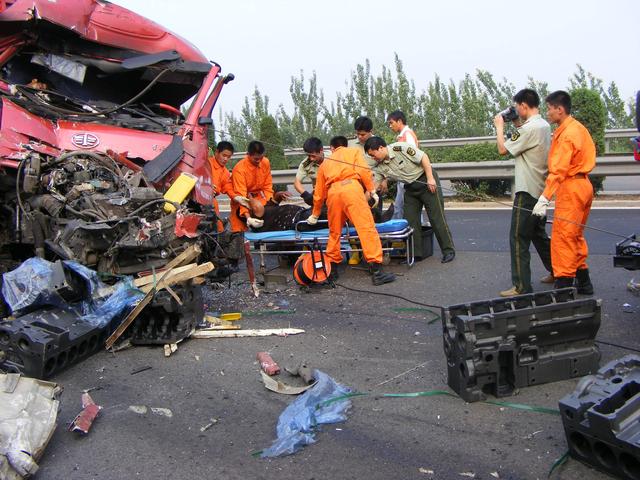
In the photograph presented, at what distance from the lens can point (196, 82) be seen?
23.3 feet

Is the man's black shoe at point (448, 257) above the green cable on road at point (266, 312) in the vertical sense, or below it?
above

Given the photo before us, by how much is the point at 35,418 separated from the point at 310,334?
2391mm

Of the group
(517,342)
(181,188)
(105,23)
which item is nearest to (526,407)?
(517,342)

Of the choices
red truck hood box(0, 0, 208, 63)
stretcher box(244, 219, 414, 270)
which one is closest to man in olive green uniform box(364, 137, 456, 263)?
stretcher box(244, 219, 414, 270)

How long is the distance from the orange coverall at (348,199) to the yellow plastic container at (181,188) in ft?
5.22

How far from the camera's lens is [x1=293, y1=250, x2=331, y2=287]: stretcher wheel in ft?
22.0

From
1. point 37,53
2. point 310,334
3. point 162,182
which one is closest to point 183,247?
point 162,182

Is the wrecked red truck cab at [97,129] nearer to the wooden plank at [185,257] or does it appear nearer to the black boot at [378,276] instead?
the wooden plank at [185,257]

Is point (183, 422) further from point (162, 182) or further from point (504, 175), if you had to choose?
point (504, 175)

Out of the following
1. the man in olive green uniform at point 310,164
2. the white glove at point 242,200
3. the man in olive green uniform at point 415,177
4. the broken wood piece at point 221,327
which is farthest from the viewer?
the white glove at point 242,200

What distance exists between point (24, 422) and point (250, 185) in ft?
17.4

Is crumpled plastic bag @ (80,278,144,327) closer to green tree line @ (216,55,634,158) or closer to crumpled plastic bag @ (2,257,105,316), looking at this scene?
crumpled plastic bag @ (2,257,105,316)

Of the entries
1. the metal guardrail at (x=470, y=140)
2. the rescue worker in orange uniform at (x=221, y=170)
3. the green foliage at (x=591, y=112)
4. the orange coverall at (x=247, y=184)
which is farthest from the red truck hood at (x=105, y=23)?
the metal guardrail at (x=470, y=140)

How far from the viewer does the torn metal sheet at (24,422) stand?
3.03 m
